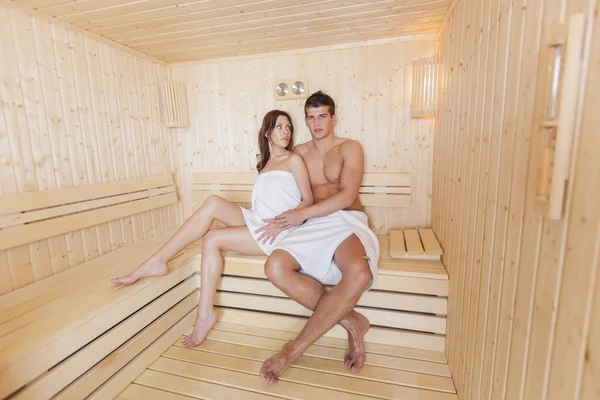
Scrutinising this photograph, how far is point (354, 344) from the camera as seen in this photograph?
1.87 metres

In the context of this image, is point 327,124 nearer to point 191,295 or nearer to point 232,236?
point 232,236

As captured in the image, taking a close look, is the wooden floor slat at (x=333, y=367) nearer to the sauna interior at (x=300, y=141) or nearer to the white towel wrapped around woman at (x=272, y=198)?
the sauna interior at (x=300, y=141)

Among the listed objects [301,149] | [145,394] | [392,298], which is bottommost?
[145,394]

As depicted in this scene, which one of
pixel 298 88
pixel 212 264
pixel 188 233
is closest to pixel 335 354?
pixel 212 264

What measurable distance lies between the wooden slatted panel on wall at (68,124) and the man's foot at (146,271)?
672 millimetres

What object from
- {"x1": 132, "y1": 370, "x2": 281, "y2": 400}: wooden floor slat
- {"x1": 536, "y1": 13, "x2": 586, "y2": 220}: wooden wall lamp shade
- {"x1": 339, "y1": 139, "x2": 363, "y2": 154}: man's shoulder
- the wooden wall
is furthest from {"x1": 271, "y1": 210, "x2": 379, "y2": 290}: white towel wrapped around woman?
{"x1": 536, "y1": 13, "x2": 586, "y2": 220}: wooden wall lamp shade

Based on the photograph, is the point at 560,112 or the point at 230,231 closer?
the point at 560,112

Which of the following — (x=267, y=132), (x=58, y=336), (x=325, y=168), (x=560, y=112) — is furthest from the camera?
(x=267, y=132)

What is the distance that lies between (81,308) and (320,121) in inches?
72.6

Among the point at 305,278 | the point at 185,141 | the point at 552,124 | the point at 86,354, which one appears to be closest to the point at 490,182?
the point at 552,124

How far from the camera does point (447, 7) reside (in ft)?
7.00

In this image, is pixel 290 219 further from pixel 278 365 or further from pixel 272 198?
pixel 278 365

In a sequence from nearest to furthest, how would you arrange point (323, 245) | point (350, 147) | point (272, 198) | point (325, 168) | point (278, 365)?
point (278, 365), point (323, 245), point (272, 198), point (350, 147), point (325, 168)

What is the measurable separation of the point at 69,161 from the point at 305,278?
187 centimetres
